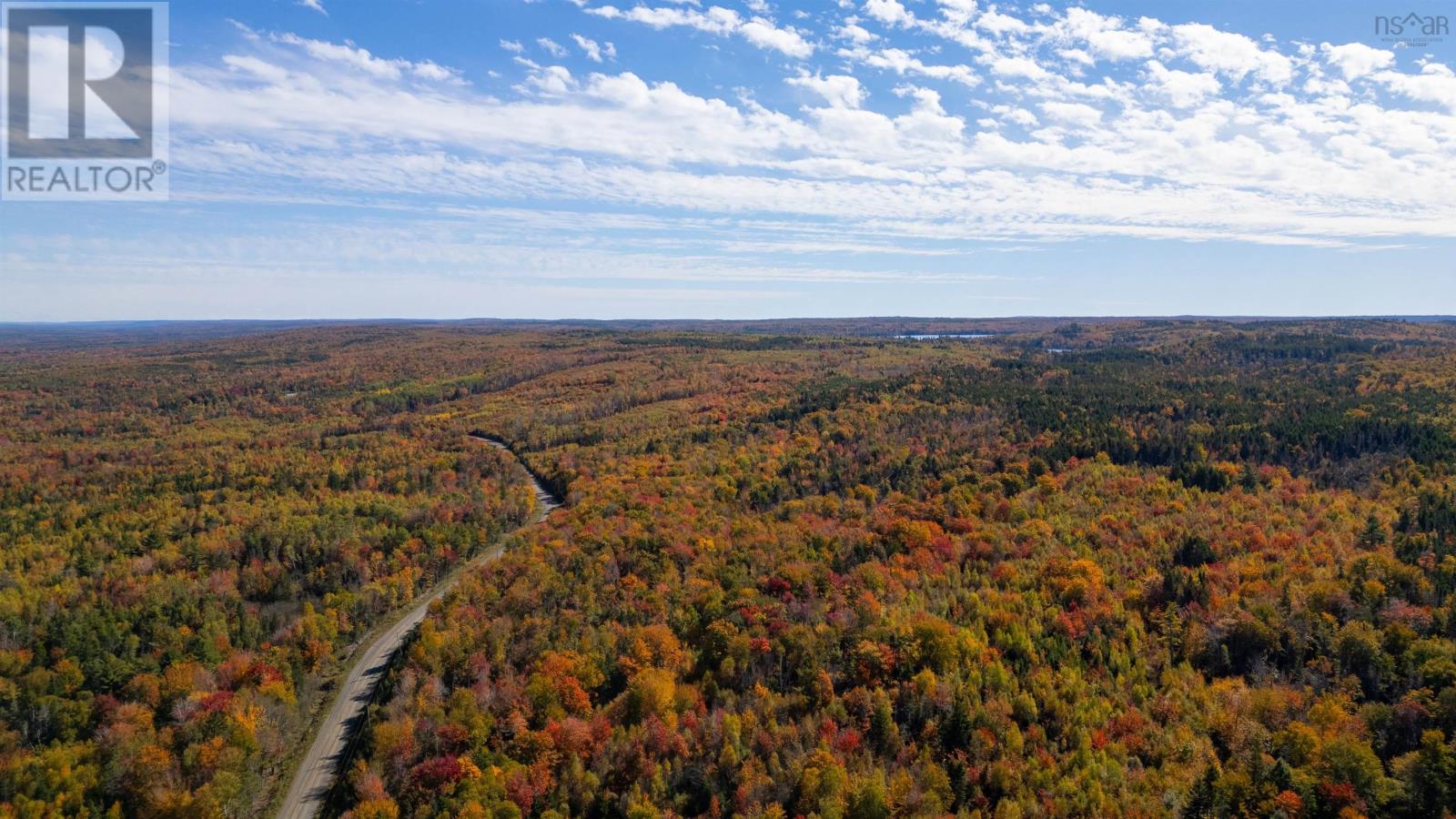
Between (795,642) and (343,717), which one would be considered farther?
(343,717)

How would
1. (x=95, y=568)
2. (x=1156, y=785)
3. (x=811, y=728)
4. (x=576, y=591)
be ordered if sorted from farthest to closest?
(x=95, y=568) → (x=576, y=591) → (x=811, y=728) → (x=1156, y=785)

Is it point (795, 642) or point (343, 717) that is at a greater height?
point (795, 642)

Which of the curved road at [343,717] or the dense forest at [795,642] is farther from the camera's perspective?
the curved road at [343,717]

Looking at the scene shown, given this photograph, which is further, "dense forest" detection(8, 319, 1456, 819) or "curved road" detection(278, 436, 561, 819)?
"curved road" detection(278, 436, 561, 819)

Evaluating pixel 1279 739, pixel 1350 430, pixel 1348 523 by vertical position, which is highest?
pixel 1350 430

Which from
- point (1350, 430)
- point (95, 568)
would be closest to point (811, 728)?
point (95, 568)

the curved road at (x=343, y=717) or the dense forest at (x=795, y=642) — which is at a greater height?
the dense forest at (x=795, y=642)

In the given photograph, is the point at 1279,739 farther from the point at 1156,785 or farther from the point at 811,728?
the point at 811,728

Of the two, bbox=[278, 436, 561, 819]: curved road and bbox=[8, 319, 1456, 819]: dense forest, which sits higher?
bbox=[8, 319, 1456, 819]: dense forest
